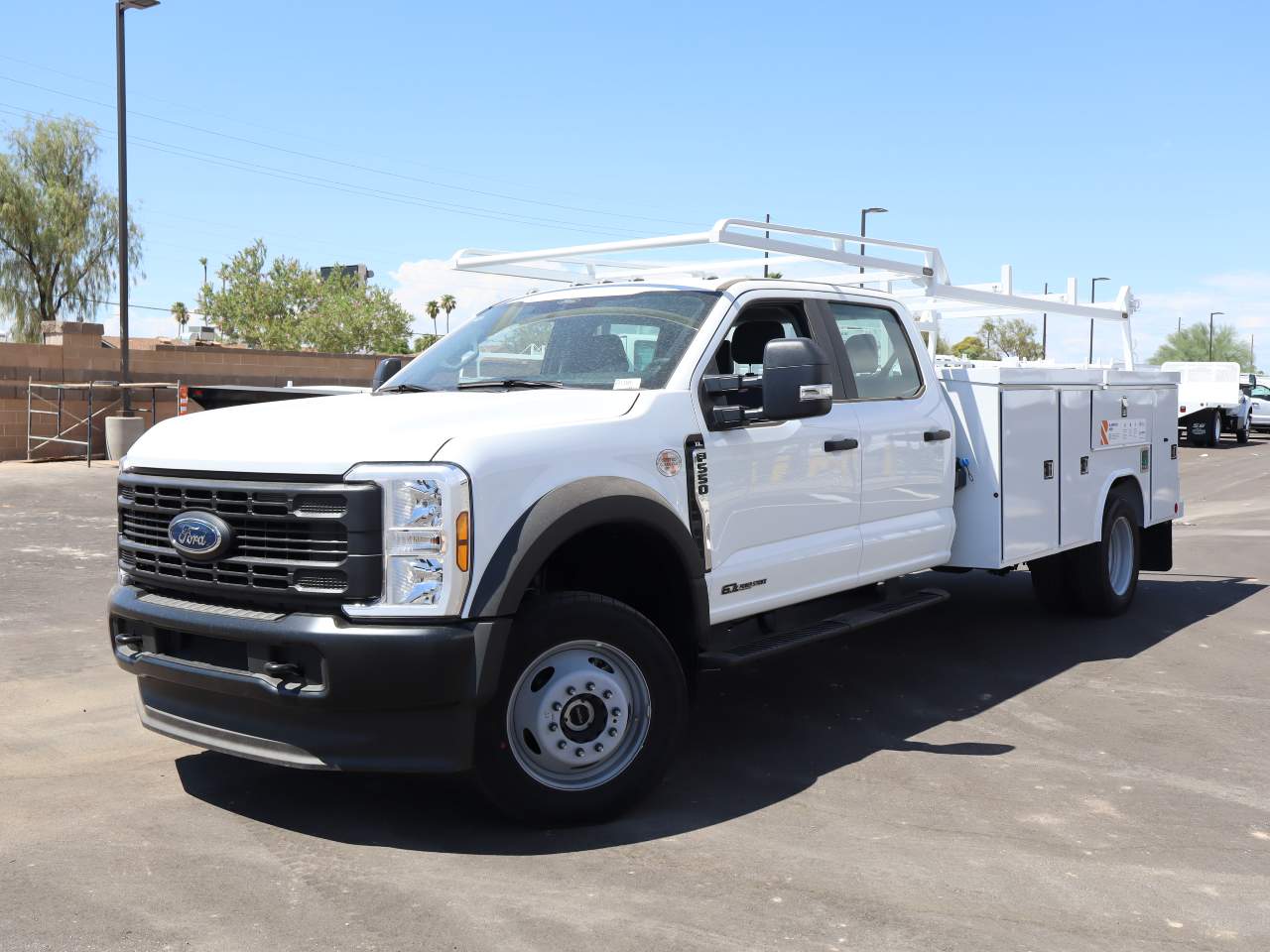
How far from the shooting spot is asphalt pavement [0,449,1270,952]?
3.82m

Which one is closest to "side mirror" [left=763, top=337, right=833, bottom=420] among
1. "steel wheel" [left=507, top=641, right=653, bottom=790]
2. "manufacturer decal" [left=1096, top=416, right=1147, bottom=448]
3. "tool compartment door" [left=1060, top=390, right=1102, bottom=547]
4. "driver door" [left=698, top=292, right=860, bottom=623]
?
"driver door" [left=698, top=292, right=860, bottom=623]

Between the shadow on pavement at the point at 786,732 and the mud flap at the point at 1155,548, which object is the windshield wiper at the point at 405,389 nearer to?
the shadow on pavement at the point at 786,732

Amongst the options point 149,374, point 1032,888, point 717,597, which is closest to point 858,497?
point 717,597

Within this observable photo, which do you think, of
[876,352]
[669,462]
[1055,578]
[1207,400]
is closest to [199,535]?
[669,462]

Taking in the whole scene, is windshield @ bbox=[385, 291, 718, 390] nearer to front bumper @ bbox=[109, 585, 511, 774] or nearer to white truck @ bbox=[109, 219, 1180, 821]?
white truck @ bbox=[109, 219, 1180, 821]

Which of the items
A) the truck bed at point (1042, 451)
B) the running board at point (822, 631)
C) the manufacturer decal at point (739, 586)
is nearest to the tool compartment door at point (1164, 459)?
the truck bed at point (1042, 451)

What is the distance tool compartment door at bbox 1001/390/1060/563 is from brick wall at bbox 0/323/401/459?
21.8 m

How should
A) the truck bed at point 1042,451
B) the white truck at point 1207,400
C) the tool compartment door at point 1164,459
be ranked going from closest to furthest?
the truck bed at point 1042,451 < the tool compartment door at point 1164,459 < the white truck at point 1207,400

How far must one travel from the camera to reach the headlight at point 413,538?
13.9 ft

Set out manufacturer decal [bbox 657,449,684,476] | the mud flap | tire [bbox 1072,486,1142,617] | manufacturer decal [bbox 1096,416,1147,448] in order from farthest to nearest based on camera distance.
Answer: the mud flap < tire [bbox 1072,486,1142,617] < manufacturer decal [bbox 1096,416,1147,448] < manufacturer decal [bbox 657,449,684,476]

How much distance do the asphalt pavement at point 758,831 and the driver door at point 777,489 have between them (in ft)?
2.50

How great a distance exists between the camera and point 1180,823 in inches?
190

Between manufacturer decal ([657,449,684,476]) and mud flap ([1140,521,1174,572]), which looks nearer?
manufacturer decal ([657,449,684,476])

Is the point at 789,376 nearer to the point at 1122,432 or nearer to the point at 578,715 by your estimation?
the point at 578,715
